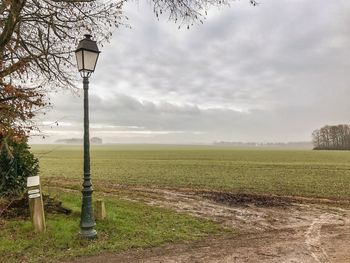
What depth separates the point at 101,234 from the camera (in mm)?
8891

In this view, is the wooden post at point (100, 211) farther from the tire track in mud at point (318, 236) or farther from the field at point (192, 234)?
the tire track in mud at point (318, 236)

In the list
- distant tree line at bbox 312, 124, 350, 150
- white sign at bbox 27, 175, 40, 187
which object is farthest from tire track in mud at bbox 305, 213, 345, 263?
distant tree line at bbox 312, 124, 350, 150

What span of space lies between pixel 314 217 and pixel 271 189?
8.25 m

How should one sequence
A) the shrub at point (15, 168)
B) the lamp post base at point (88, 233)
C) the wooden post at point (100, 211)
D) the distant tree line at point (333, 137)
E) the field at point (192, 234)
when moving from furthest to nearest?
the distant tree line at point (333, 137)
the shrub at point (15, 168)
the wooden post at point (100, 211)
the lamp post base at point (88, 233)
the field at point (192, 234)

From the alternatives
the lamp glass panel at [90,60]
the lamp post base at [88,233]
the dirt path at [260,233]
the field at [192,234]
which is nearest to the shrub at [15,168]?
the field at [192,234]

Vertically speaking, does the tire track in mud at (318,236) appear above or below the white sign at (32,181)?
→ below

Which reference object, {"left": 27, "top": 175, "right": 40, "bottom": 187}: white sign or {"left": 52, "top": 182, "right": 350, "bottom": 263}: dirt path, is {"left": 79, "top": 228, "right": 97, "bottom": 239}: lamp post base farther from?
{"left": 27, "top": 175, "right": 40, "bottom": 187}: white sign

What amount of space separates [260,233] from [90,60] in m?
6.29

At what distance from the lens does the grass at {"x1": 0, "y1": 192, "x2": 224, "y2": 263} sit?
7.52m

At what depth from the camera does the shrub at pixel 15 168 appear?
10375 mm

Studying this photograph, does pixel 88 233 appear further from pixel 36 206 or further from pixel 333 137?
pixel 333 137

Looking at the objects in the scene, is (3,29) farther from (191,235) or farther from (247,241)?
(247,241)

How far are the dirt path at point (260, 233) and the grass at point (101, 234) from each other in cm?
54

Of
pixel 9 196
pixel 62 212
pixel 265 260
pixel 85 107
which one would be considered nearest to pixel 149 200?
pixel 62 212
